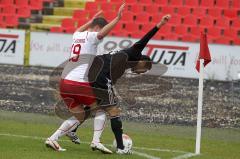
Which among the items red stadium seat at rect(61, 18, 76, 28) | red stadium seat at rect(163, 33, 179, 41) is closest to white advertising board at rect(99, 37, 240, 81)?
red stadium seat at rect(163, 33, 179, 41)

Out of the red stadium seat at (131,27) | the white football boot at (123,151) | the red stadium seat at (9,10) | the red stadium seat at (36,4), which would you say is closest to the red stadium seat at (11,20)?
the red stadium seat at (9,10)

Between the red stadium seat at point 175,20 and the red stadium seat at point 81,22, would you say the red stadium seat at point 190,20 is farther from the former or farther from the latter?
the red stadium seat at point 81,22

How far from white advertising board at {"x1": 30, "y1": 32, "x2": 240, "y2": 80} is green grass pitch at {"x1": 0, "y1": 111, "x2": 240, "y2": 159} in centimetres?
843

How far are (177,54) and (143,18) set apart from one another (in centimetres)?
518

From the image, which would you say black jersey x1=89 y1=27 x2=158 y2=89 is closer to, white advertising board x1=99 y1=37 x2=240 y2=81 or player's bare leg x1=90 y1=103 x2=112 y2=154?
player's bare leg x1=90 y1=103 x2=112 y2=154

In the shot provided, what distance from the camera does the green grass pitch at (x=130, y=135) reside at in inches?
366

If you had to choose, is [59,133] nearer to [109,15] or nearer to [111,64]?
[111,64]

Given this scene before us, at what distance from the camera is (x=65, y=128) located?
945 centimetres

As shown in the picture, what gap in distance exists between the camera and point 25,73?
23.0 metres

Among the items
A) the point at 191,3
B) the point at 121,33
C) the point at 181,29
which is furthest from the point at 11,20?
the point at 191,3

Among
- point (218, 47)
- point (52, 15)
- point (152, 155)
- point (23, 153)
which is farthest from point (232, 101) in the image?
point (52, 15)

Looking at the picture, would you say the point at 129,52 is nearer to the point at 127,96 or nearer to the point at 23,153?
the point at 23,153

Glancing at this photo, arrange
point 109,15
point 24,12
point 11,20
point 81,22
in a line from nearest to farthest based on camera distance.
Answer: point 109,15 < point 81,22 < point 11,20 < point 24,12

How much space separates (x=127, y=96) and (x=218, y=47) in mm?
9925
